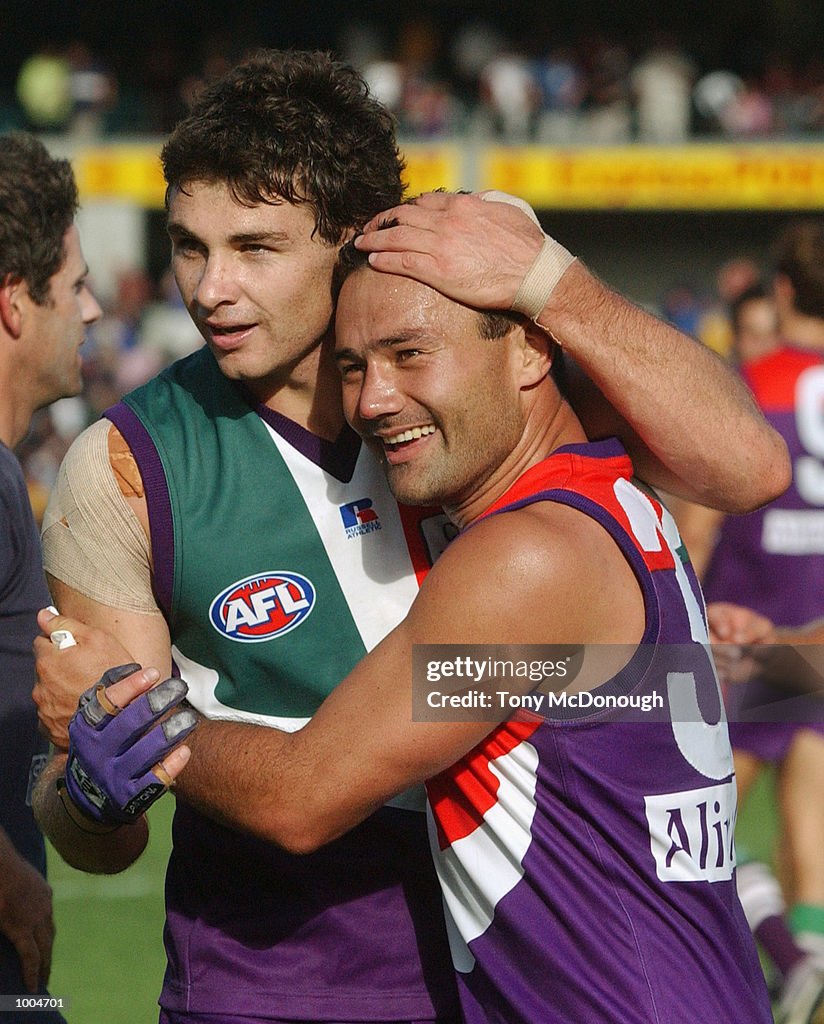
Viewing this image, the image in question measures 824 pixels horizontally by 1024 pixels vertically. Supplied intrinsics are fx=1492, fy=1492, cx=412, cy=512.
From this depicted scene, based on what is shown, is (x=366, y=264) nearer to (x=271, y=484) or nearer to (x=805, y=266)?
(x=271, y=484)

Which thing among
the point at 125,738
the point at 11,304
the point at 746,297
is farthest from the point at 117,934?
the point at 746,297

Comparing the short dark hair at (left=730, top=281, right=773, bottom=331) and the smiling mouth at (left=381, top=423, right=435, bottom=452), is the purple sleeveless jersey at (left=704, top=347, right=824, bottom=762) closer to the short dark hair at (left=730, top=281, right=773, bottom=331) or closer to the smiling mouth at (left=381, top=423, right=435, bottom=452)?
the smiling mouth at (left=381, top=423, right=435, bottom=452)

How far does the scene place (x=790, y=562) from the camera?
627 cm

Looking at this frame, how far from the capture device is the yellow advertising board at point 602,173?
81.9 feet

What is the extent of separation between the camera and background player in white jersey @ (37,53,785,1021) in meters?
2.90

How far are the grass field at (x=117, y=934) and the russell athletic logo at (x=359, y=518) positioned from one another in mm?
3455

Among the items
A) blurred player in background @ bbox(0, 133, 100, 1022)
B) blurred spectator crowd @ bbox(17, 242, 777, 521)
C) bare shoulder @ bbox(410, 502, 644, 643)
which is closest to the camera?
bare shoulder @ bbox(410, 502, 644, 643)

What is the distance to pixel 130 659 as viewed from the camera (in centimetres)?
282

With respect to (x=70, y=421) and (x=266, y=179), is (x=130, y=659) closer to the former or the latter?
(x=266, y=179)

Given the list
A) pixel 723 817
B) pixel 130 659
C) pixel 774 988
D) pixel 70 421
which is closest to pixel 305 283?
pixel 130 659

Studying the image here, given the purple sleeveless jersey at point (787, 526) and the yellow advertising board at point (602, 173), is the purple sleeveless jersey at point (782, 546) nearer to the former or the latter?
the purple sleeveless jersey at point (787, 526)

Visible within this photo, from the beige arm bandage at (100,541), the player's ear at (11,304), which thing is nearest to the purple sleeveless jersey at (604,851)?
the beige arm bandage at (100,541)

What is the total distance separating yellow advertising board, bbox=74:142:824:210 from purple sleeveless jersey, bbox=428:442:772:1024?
22.5 meters

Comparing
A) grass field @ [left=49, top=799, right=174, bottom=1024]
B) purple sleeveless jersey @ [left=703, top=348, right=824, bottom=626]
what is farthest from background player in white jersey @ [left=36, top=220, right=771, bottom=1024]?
purple sleeveless jersey @ [left=703, top=348, right=824, bottom=626]
